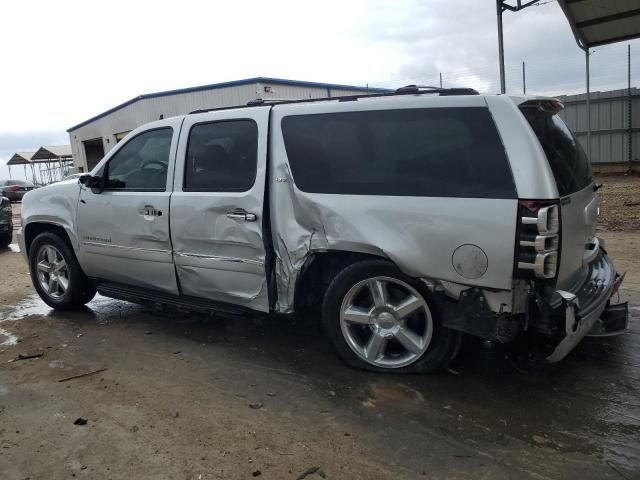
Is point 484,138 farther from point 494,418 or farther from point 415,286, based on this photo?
point 494,418

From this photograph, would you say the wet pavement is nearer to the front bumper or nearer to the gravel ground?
the front bumper

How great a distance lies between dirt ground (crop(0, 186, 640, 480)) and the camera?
8.82 feet

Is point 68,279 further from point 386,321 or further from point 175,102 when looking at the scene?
point 175,102

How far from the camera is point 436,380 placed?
140 inches

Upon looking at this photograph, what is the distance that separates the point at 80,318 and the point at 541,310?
433 centimetres

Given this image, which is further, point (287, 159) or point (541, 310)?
point (287, 159)

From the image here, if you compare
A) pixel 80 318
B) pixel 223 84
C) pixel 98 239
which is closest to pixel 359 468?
pixel 98 239

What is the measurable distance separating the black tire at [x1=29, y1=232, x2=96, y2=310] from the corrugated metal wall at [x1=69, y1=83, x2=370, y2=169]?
264 inches

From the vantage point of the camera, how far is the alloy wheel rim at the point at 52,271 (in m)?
5.38

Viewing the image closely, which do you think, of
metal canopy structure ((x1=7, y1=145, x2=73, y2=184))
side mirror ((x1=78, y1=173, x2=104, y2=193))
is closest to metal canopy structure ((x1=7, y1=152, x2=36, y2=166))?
metal canopy structure ((x1=7, y1=145, x2=73, y2=184))

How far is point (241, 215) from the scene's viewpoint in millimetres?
3869

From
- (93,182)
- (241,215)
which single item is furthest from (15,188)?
(241,215)

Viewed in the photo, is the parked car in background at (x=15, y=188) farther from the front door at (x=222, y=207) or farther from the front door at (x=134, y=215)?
the front door at (x=222, y=207)

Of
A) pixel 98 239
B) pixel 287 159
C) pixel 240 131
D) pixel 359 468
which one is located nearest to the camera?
pixel 359 468
